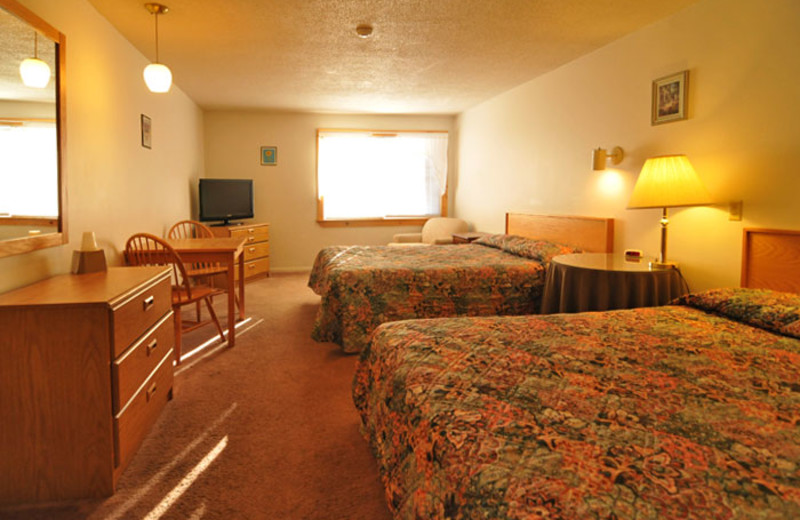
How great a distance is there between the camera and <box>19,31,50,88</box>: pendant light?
2.03 meters

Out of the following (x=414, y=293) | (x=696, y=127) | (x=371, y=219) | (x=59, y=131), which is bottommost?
→ (x=414, y=293)

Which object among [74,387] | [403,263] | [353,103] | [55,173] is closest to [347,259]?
[403,263]

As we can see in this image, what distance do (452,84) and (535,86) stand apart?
2.71 feet

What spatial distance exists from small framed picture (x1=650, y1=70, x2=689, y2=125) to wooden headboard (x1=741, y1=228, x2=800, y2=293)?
87 cm

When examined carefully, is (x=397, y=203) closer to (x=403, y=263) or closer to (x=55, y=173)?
(x=403, y=263)


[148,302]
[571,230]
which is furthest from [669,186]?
[148,302]

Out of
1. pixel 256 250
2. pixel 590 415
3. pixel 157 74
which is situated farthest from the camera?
pixel 256 250

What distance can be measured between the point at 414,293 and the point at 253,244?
3.39 m

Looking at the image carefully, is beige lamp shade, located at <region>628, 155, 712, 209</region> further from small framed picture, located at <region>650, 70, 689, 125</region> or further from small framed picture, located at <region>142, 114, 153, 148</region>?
small framed picture, located at <region>142, 114, 153, 148</region>

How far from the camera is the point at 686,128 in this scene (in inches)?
112

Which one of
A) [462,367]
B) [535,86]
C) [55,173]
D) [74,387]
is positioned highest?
[535,86]

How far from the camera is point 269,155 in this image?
6492mm

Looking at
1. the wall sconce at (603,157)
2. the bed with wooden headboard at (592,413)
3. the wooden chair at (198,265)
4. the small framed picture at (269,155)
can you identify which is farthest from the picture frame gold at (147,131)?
the wall sconce at (603,157)

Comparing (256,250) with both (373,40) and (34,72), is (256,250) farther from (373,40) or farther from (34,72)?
(34,72)
